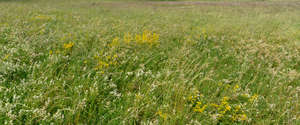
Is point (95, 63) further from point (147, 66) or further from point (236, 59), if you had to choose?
point (236, 59)

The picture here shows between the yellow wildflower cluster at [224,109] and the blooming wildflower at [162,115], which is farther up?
the blooming wildflower at [162,115]

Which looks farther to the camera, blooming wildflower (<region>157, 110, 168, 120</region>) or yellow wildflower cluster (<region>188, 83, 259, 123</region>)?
yellow wildflower cluster (<region>188, 83, 259, 123</region>)

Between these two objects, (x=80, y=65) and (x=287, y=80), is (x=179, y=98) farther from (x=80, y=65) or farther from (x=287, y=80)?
(x=287, y=80)

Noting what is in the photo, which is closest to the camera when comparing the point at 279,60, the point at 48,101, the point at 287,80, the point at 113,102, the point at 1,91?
the point at 48,101

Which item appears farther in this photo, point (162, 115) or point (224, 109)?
point (224, 109)

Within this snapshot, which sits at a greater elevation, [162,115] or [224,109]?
[162,115]

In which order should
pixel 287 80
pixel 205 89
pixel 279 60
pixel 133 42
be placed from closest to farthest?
pixel 205 89, pixel 287 80, pixel 279 60, pixel 133 42

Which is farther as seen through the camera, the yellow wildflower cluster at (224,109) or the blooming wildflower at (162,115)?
the yellow wildflower cluster at (224,109)

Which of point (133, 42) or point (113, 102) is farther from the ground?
point (133, 42)

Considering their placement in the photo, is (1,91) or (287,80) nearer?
(1,91)

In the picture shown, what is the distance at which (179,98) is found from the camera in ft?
10.0

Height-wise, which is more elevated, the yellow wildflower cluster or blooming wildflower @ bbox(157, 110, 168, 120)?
blooming wildflower @ bbox(157, 110, 168, 120)

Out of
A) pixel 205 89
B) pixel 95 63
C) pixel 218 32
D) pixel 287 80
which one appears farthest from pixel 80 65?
pixel 218 32

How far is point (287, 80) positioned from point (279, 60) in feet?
4.61
